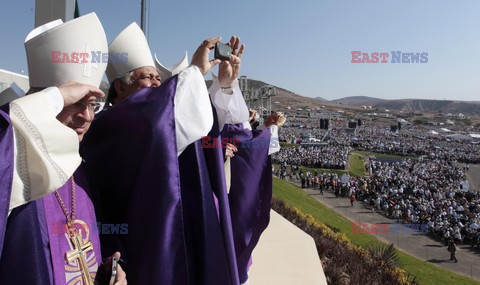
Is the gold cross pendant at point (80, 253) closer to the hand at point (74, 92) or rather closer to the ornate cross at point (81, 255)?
the ornate cross at point (81, 255)

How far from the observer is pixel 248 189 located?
122 inches

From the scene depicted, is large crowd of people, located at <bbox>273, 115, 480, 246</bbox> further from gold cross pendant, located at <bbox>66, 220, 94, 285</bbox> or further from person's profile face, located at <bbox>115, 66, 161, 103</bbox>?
gold cross pendant, located at <bbox>66, 220, 94, 285</bbox>

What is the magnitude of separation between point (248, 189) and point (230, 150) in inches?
14.5

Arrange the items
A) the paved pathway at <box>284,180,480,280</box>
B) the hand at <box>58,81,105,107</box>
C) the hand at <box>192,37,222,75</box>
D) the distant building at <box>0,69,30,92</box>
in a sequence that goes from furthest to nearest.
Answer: the paved pathway at <box>284,180,480,280</box>, the distant building at <box>0,69,30,92</box>, the hand at <box>192,37,222,75</box>, the hand at <box>58,81,105,107</box>

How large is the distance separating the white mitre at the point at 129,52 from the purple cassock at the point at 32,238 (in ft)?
3.68

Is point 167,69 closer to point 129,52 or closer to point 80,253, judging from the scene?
point 129,52

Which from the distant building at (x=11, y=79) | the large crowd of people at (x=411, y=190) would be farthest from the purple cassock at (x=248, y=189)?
the large crowd of people at (x=411, y=190)

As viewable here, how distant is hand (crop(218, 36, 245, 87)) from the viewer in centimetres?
237

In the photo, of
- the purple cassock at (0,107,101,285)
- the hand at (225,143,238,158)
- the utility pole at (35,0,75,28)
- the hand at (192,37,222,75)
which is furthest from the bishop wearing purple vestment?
the utility pole at (35,0,75,28)

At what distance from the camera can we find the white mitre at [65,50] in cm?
161

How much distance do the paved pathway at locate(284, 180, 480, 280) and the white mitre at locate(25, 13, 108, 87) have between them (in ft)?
47.1

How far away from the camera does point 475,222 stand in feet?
60.3

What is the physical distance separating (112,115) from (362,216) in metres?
20.4

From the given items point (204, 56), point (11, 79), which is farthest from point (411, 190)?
point (204, 56)
